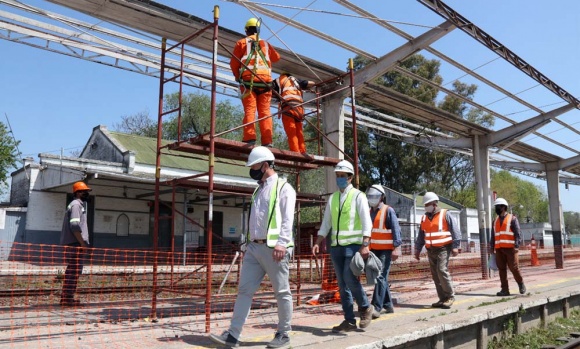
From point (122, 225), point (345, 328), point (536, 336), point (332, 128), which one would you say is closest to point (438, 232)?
point (536, 336)

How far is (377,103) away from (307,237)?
12.2m

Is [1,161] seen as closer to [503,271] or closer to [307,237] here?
[307,237]

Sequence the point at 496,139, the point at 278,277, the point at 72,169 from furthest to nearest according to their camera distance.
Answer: the point at 72,169 < the point at 496,139 < the point at 278,277

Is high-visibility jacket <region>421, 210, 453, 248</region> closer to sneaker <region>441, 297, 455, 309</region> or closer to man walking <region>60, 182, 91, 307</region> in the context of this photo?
sneaker <region>441, 297, 455, 309</region>

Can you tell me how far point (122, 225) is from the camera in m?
22.8

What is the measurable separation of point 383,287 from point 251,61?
3.84 meters

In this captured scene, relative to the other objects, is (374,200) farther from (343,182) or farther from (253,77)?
(253,77)

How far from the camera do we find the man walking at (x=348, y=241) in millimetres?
5871

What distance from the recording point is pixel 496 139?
1603 centimetres

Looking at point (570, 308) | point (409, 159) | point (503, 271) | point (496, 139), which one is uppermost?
point (409, 159)

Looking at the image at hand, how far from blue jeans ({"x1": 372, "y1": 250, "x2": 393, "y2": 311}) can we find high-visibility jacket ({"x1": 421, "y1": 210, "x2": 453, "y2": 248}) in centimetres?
97

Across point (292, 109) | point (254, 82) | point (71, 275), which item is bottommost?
point (71, 275)

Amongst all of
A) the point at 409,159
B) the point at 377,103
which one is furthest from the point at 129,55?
the point at 409,159

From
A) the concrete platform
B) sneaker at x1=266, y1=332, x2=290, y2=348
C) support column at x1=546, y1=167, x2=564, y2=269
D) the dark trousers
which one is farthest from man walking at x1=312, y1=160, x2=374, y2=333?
A: support column at x1=546, y1=167, x2=564, y2=269
